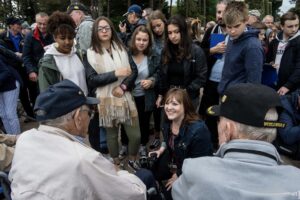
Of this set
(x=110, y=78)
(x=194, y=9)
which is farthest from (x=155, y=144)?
(x=194, y=9)

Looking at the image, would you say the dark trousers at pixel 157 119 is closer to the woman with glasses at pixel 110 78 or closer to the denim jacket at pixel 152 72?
the denim jacket at pixel 152 72

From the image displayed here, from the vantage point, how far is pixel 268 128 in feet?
5.33

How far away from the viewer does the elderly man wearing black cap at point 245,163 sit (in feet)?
4.66

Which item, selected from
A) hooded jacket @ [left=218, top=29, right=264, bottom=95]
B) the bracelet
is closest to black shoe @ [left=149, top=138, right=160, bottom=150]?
the bracelet

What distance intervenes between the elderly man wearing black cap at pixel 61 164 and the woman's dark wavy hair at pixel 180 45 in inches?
86.6

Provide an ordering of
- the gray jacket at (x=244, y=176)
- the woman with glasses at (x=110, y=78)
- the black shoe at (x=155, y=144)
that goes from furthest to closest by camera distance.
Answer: the black shoe at (x=155, y=144) → the woman with glasses at (x=110, y=78) → the gray jacket at (x=244, y=176)

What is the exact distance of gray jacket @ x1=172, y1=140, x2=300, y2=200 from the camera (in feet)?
4.61

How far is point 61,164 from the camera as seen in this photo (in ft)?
5.96

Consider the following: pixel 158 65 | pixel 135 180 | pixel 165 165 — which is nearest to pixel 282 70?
pixel 158 65

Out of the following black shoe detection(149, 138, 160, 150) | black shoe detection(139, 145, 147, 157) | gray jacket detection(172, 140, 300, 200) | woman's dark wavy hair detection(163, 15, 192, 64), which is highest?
woman's dark wavy hair detection(163, 15, 192, 64)

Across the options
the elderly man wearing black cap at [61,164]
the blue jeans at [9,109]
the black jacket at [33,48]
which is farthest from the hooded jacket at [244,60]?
the black jacket at [33,48]

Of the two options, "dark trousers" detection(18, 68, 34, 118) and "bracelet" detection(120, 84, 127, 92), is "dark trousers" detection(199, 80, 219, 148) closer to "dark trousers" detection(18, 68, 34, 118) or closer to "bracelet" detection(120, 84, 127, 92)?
"bracelet" detection(120, 84, 127, 92)

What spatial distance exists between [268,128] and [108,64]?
103 inches

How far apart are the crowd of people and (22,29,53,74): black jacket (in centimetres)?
2
